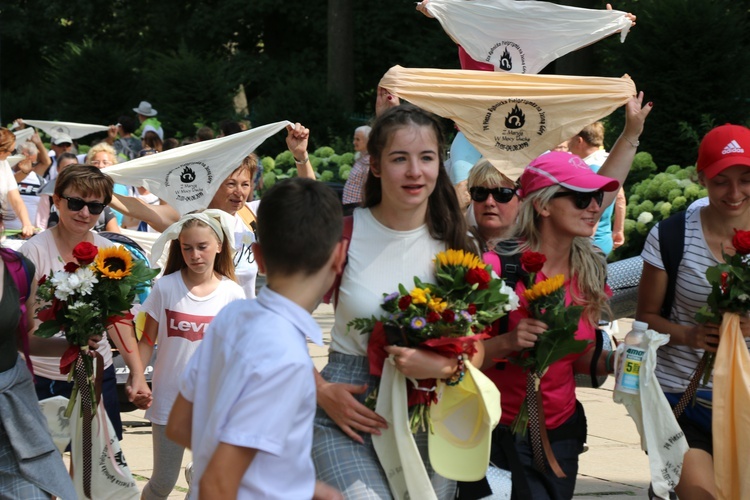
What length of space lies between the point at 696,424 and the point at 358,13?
30.5m

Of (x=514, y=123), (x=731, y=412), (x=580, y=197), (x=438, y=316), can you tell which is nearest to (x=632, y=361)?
(x=731, y=412)

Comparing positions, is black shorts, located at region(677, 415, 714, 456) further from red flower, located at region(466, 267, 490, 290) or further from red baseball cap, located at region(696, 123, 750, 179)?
red flower, located at region(466, 267, 490, 290)

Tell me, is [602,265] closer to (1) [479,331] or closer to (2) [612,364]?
(2) [612,364]

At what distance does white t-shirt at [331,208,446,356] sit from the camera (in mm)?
4262

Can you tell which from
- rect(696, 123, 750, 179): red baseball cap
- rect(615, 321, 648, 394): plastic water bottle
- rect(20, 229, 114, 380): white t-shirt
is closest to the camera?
rect(615, 321, 648, 394): plastic water bottle

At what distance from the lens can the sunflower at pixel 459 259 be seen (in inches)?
163

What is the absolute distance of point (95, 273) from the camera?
5.62 m

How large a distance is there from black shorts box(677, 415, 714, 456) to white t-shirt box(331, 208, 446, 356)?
155 cm

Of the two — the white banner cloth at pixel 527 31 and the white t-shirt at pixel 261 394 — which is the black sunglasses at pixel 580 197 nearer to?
the white t-shirt at pixel 261 394

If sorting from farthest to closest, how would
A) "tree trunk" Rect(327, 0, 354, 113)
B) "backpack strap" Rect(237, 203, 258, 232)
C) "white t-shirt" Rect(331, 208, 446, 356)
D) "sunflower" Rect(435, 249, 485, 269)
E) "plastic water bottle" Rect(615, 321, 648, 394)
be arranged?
1. "tree trunk" Rect(327, 0, 354, 113)
2. "backpack strap" Rect(237, 203, 258, 232)
3. "plastic water bottle" Rect(615, 321, 648, 394)
4. "white t-shirt" Rect(331, 208, 446, 356)
5. "sunflower" Rect(435, 249, 485, 269)

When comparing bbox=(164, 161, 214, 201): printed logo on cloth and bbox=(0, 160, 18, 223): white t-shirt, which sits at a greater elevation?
bbox=(164, 161, 214, 201): printed logo on cloth

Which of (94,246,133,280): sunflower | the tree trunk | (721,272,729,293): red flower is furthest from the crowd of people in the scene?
the tree trunk

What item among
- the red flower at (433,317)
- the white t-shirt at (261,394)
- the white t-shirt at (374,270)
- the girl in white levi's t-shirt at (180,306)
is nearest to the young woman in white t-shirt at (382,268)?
the white t-shirt at (374,270)

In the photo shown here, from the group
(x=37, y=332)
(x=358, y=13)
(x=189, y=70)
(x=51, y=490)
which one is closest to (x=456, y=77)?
(x=37, y=332)
